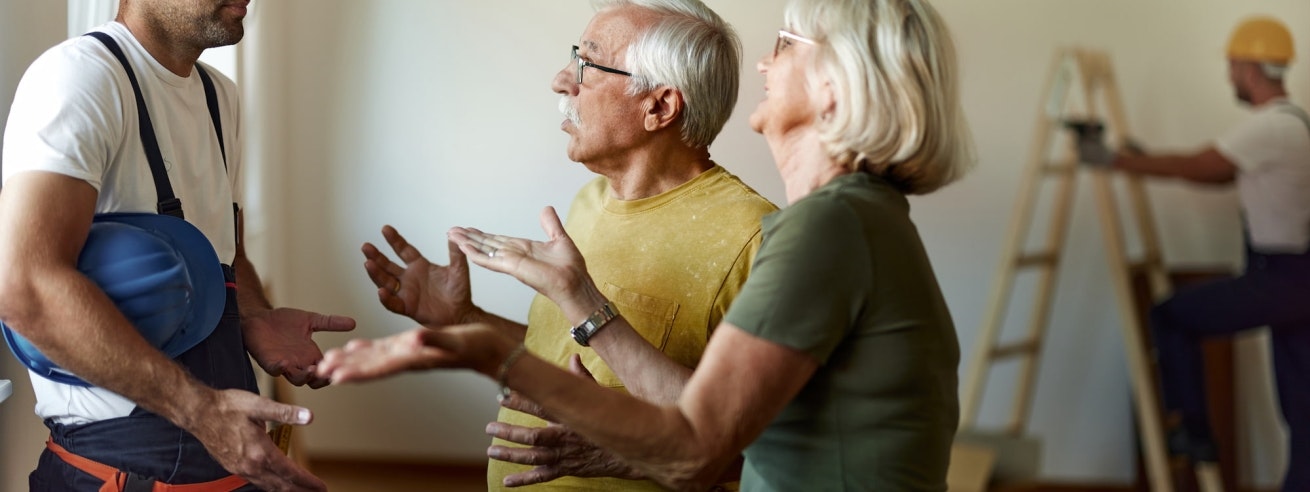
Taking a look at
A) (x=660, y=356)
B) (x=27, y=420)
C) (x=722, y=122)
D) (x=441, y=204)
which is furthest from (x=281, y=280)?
(x=660, y=356)

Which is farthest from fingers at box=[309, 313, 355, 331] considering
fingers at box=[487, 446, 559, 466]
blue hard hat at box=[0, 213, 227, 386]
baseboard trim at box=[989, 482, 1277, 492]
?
baseboard trim at box=[989, 482, 1277, 492]

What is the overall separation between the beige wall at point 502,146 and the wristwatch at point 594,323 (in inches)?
110

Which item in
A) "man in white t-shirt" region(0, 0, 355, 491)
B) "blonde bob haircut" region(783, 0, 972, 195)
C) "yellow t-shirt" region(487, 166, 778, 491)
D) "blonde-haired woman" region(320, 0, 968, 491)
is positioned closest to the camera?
"blonde-haired woman" region(320, 0, 968, 491)

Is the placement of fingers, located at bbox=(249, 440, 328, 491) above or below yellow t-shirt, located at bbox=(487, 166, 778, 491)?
below

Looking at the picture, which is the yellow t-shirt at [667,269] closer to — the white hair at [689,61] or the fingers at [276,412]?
the white hair at [689,61]

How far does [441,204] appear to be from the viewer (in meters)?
4.79

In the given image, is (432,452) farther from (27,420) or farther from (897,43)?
(897,43)

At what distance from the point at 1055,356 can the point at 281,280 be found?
331 centimetres

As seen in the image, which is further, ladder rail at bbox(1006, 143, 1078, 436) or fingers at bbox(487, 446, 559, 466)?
ladder rail at bbox(1006, 143, 1078, 436)

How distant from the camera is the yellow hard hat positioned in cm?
458

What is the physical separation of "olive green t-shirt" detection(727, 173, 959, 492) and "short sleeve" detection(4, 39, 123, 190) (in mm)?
1006

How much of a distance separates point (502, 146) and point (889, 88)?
10.9 feet

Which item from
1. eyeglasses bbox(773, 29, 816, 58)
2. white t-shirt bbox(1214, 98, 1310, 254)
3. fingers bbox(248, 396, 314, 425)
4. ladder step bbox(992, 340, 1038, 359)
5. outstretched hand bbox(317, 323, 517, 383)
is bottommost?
ladder step bbox(992, 340, 1038, 359)

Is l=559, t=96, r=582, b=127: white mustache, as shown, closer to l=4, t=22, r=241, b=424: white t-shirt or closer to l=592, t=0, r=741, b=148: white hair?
l=592, t=0, r=741, b=148: white hair
